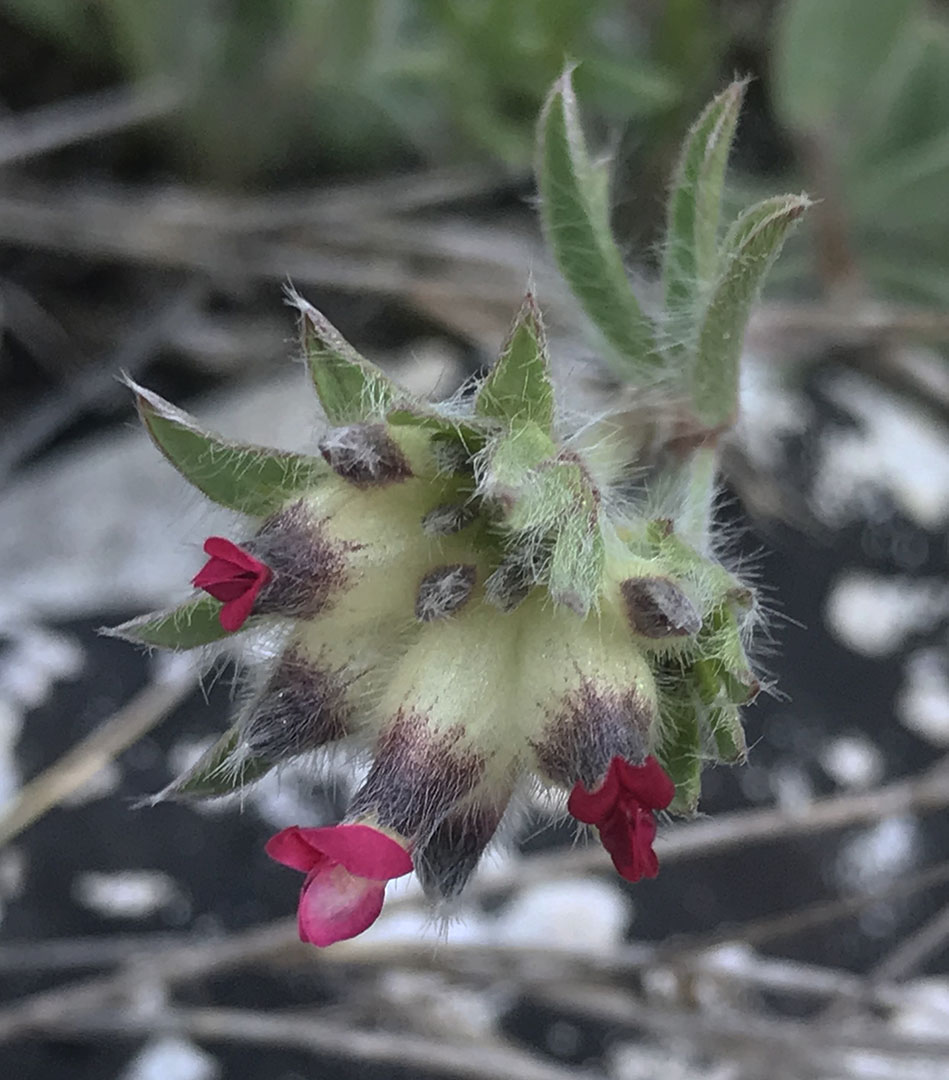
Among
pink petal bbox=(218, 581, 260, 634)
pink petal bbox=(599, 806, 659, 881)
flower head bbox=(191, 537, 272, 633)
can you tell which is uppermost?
flower head bbox=(191, 537, 272, 633)

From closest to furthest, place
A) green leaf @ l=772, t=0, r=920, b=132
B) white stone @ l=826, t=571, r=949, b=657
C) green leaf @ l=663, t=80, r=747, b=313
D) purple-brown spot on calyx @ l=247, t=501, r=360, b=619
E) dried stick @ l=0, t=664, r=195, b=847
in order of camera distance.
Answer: purple-brown spot on calyx @ l=247, t=501, r=360, b=619
green leaf @ l=663, t=80, r=747, b=313
dried stick @ l=0, t=664, r=195, b=847
white stone @ l=826, t=571, r=949, b=657
green leaf @ l=772, t=0, r=920, b=132

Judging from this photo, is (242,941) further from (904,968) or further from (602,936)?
(904,968)

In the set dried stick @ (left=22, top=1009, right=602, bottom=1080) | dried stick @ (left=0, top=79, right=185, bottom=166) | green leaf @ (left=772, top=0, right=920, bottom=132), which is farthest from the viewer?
dried stick @ (left=0, top=79, right=185, bottom=166)

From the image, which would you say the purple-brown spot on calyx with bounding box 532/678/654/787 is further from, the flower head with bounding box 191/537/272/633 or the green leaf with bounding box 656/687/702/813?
the flower head with bounding box 191/537/272/633

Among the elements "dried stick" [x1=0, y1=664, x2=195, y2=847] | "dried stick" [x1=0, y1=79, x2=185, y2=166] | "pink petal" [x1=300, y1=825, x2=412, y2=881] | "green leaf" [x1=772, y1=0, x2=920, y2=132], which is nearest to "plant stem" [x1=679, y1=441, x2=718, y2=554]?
"pink petal" [x1=300, y1=825, x2=412, y2=881]

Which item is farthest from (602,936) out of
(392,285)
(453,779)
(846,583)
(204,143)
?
(204,143)

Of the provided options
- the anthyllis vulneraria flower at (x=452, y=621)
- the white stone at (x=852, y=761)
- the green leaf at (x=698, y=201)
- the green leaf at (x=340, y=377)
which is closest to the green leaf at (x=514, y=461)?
the anthyllis vulneraria flower at (x=452, y=621)
